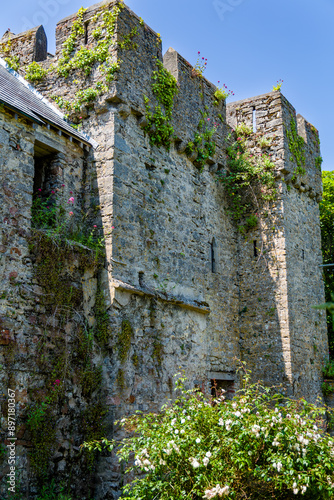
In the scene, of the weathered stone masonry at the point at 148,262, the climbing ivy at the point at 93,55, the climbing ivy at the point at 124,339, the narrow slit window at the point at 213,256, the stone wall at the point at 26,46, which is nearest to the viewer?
the weathered stone masonry at the point at 148,262

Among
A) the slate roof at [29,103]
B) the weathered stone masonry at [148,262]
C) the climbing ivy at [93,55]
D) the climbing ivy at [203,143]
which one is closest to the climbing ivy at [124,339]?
the weathered stone masonry at [148,262]

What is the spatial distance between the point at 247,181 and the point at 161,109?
119 inches

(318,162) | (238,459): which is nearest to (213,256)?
(318,162)

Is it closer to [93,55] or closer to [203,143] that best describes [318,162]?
[203,143]

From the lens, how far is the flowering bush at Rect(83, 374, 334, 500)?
4934 mm

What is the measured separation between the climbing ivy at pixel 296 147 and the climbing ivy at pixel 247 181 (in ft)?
2.35

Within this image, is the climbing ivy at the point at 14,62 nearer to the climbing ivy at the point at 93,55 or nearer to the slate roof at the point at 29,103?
the slate roof at the point at 29,103

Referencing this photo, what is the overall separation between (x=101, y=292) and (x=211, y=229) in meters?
3.64

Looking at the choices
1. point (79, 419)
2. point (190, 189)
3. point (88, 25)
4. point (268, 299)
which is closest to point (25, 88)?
point (88, 25)

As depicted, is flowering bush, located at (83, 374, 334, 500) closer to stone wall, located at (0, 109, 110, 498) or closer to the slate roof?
stone wall, located at (0, 109, 110, 498)

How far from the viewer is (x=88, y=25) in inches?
340

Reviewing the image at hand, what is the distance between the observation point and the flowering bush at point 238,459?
4934 millimetres

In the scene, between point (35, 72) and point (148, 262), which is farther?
point (35, 72)

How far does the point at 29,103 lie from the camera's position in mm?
7586
